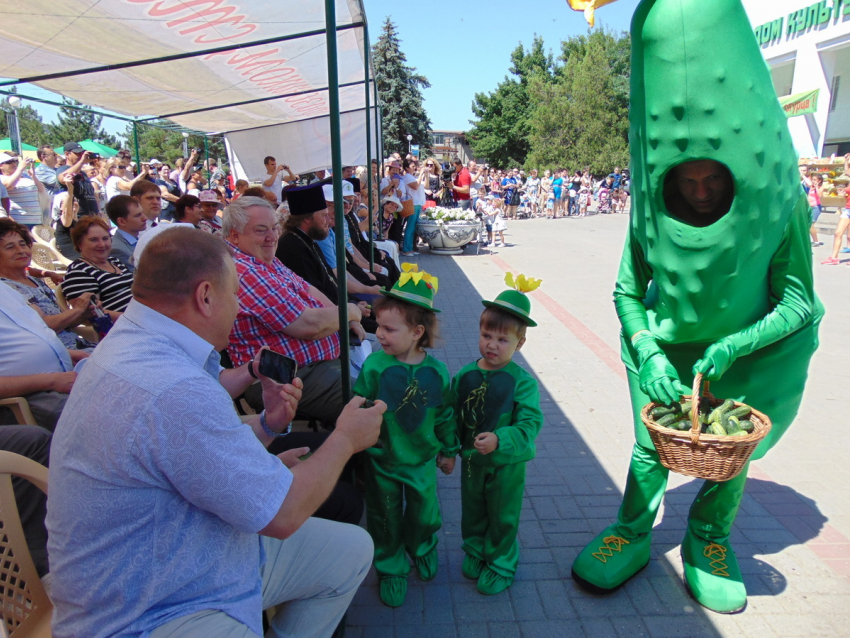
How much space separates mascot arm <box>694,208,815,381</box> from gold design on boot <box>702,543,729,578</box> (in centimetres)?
91

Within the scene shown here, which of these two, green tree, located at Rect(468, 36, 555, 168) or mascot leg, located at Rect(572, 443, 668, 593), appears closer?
mascot leg, located at Rect(572, 443, 668, 593)

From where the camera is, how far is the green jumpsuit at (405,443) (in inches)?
95.3

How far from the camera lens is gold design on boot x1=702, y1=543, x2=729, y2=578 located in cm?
251

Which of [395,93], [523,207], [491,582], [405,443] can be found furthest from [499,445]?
[395,93]

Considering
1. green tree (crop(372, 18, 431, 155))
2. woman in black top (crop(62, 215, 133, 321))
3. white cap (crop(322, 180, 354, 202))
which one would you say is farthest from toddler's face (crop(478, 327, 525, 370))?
green tree (crop(372, 18, 431, 155))

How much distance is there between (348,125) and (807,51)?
21.8 meters

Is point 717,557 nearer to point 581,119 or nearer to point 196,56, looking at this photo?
point 196,56

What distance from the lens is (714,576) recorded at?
2.50 metres

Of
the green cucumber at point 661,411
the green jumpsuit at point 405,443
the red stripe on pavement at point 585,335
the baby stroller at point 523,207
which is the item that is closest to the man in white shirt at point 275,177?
the red stripe on pavement at point 585,335

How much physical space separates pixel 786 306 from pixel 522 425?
108 cm

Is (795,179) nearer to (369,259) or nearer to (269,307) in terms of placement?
(269,307)

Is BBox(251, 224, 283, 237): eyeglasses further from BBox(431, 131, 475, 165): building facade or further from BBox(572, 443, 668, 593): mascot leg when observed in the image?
BBox(431, 131, 475, 165): building facade

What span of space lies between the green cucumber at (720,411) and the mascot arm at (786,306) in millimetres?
134

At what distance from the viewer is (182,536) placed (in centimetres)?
141
